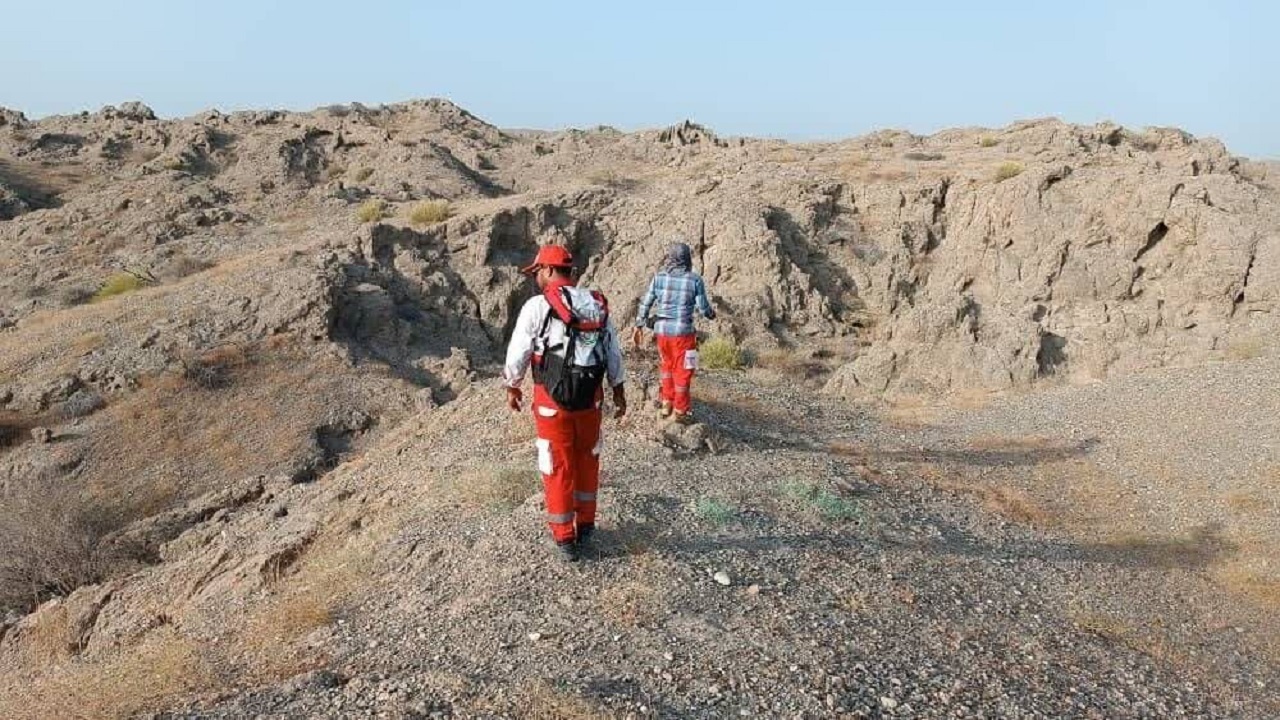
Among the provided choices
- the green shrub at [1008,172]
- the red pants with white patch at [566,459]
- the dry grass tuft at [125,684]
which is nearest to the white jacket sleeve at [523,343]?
the red pants with white patch at [566,459]

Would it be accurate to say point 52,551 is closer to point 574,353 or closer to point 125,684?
point 125,684

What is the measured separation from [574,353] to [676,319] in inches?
134

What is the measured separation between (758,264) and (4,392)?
39.3ft

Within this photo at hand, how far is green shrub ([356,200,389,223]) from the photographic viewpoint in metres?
21.9

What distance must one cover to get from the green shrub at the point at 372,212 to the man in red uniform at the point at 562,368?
17235mm

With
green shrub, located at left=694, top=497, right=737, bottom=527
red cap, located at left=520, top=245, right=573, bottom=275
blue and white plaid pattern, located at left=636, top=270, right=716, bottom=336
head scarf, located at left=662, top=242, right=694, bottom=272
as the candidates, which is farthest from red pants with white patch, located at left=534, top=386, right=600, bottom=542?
head scarf, located at left=662, top=242, right=694, bottom=272

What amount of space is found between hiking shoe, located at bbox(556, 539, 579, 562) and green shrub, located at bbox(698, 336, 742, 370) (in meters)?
9.00

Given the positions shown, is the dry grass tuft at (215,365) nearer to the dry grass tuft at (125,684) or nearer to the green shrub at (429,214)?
the green shrub at (429,214)

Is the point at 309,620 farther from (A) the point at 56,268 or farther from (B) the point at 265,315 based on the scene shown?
(A) the point at 56,268

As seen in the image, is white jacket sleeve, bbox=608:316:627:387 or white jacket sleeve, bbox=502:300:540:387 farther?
white jacket sleeve, bbox=608:316:627:387

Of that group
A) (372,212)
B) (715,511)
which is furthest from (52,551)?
(372,212)

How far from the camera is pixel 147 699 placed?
503 cm

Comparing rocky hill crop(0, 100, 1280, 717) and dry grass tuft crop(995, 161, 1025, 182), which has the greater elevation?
dry grass tuft crop(995, 161, 1025, 182)

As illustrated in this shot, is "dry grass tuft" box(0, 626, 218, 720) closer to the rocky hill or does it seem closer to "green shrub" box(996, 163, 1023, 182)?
the rocky hill
